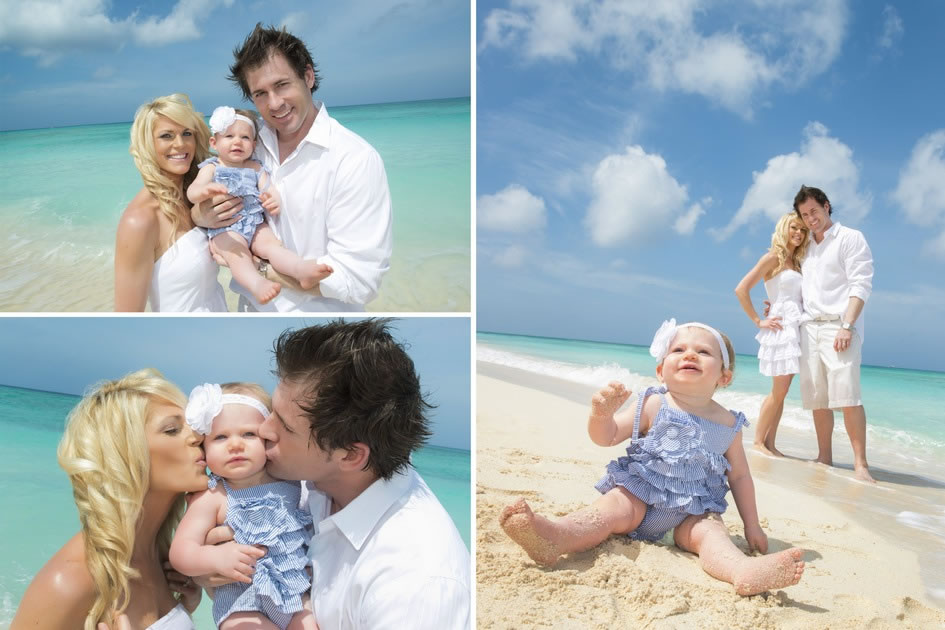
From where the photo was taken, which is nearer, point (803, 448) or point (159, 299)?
point (159, 299)

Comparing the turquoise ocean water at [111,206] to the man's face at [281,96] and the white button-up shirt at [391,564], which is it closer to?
the man's face at [281,96]

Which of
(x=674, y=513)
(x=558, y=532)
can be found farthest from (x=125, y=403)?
(x=674, y=513)

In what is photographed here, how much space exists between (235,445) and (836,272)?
5173mm

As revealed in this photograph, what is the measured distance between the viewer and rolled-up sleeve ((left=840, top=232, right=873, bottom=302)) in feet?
19.7

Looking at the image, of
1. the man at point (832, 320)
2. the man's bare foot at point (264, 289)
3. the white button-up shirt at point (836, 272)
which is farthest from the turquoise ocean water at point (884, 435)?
the man's bare foot at point (264, 289)

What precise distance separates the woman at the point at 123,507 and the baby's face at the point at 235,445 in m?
0.07

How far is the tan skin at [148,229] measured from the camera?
131 inches

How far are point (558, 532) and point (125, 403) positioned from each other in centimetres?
176

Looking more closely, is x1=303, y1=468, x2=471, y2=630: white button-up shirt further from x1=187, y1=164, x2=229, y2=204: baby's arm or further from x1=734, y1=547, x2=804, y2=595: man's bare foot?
x1=187, y1=164, x2=229, y2=204: baby's arm

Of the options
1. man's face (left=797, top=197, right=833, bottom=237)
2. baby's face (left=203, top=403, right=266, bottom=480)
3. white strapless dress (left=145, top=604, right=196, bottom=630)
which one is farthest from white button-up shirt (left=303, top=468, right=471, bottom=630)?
man's face (left=797, top=197, right=833, bottom=237)

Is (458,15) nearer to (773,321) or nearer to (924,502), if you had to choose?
(773,321)

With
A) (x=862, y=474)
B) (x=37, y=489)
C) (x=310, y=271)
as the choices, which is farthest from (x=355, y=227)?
(x=37, y=489)

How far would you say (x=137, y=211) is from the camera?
132 inches

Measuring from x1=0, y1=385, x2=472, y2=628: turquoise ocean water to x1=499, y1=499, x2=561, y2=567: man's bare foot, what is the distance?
2138 mm
